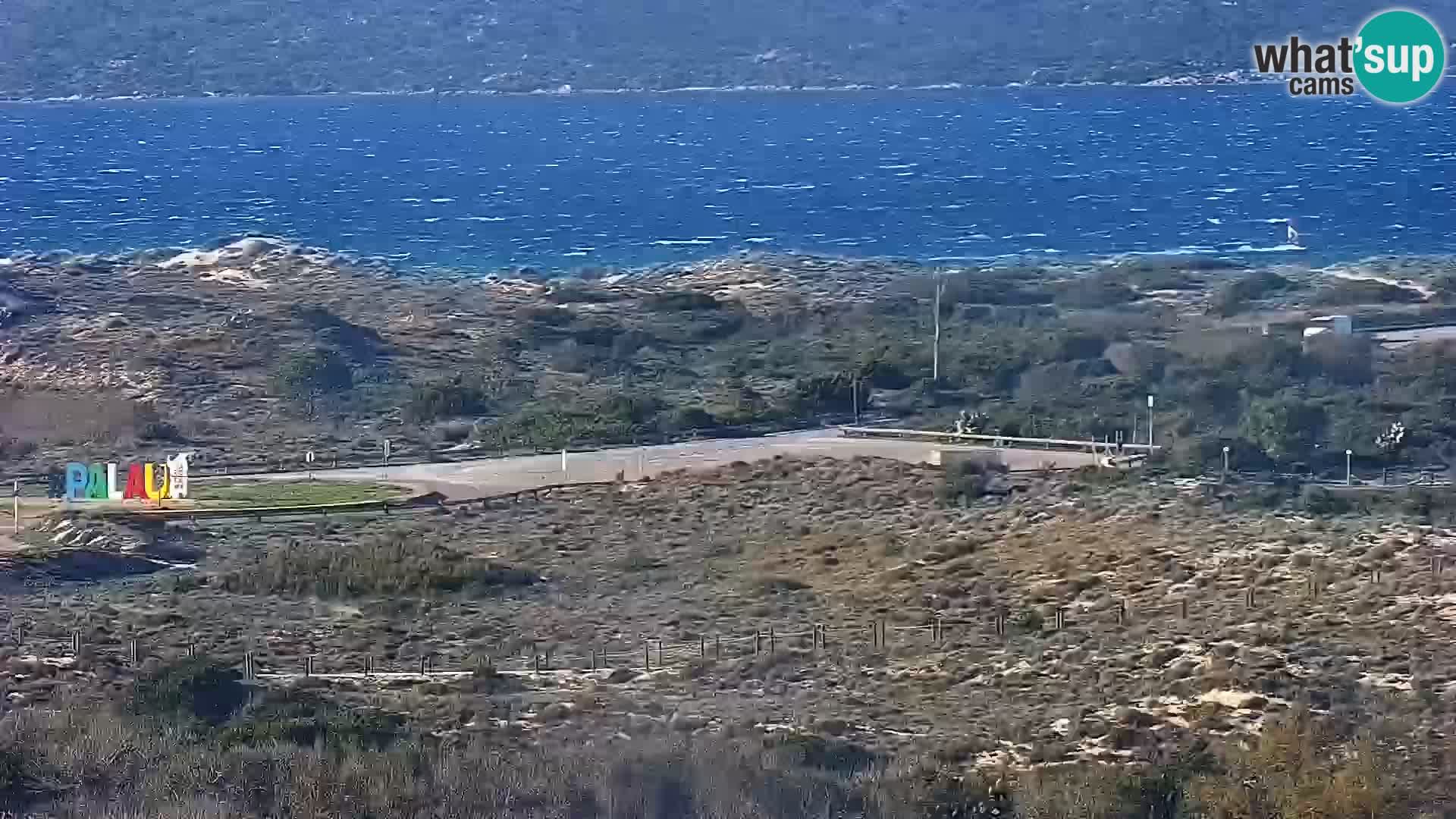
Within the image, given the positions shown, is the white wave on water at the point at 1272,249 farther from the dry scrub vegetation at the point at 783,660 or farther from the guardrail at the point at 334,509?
the guardrail at the point at 334,509

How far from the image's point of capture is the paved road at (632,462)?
30.3 m

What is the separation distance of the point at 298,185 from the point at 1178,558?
2805 inches

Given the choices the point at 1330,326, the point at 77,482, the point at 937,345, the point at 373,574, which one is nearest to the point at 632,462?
the point at 77,482

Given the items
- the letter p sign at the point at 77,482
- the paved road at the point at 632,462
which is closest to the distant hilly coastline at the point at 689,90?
the paved road at the point at 632,462

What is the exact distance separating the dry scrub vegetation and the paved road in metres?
1.68

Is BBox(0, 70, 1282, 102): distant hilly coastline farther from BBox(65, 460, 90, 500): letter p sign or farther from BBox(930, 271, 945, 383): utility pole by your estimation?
BBox(65, 460, 90, 500): letter p sign

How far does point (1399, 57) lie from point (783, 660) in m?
40.4

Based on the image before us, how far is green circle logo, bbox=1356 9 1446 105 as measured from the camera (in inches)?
1891

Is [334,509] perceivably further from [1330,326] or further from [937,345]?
[1330,326]

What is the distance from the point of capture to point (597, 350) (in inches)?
1780

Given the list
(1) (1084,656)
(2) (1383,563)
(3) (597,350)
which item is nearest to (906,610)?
(1) (1084,656)

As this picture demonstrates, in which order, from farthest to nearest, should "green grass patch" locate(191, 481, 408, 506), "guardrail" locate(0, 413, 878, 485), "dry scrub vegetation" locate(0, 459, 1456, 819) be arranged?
"guardrail" locate(0, 413, 878, 485), "green grass patch" locate(191, 481, 408, 506), "dry scrub vegetation" locate(0, 459, 1456, 819)

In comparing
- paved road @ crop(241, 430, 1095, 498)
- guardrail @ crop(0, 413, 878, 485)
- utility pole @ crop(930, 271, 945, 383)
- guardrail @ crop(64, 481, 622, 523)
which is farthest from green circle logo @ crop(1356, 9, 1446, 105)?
guardrail @ crop(64, 481, 622, 523)

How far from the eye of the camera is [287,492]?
29719 millimetres
